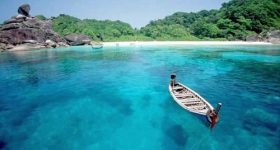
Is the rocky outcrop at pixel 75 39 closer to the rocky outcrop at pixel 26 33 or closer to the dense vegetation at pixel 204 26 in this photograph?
the rocky outcrop at pixel 26 33

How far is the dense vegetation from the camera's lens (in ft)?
233

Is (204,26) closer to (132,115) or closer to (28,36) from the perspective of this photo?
Answer: (28,36)

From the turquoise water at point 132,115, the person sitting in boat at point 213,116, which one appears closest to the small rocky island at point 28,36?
the turquoise water at point 132,115

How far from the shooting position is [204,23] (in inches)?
3231

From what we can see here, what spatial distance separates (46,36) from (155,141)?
76.3m

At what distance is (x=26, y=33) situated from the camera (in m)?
69.2

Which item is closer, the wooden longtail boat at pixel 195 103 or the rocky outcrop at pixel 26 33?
the wooden longtail boat at pixel 195 103

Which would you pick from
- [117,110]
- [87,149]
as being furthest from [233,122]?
[87,149]

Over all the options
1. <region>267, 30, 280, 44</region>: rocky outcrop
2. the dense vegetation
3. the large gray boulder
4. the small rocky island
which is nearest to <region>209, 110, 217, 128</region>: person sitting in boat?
<region>267, 30, 280, 44</region>: rocky outcrop

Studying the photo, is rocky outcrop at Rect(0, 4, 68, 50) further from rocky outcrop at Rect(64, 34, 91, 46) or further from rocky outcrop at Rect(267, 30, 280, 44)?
rocky outcrop at Rect(267, 30, 280, 44)

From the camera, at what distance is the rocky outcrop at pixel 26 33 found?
A: 6738 cm

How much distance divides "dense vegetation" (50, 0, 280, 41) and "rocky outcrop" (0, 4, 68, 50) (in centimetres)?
1130

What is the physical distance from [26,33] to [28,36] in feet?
3.90

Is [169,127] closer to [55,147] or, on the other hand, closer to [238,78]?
[55,147]
